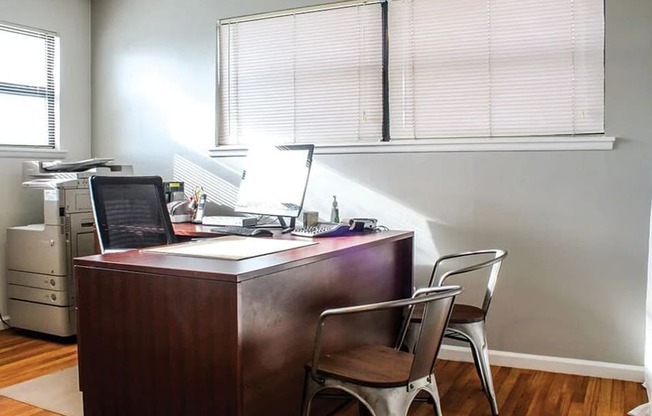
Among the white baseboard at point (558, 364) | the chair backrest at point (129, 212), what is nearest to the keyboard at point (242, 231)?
the chair backrest at point (129, 212)

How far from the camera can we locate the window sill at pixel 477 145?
3.03 metres

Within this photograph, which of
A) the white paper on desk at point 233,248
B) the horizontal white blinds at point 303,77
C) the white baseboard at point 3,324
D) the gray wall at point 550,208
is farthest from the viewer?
the white baseboard at point 3,324

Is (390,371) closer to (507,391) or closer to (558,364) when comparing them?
(507,391)

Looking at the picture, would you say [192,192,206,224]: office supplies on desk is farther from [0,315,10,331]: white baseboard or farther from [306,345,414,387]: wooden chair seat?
[306,345,414,387]: wooden chair seat

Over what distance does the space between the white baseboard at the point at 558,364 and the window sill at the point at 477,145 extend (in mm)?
1135

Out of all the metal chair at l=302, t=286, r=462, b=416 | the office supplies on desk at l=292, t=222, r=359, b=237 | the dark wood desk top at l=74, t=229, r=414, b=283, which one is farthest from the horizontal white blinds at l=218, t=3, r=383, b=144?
the metal chair at l=302, t=286, r=462, b=416

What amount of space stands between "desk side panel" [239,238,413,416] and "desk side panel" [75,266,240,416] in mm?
70

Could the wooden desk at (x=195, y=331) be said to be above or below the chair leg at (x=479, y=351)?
above

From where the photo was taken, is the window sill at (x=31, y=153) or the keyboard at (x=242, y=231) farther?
the window sill at (x=31, y=153)

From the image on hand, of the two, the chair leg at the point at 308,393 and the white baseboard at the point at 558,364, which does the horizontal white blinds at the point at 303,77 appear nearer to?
the white baseboard at the point at 558,364

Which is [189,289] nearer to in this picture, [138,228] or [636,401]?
[138,228]

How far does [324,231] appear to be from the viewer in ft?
9.24

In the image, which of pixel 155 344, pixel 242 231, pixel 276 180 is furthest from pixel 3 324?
pixel 155 344

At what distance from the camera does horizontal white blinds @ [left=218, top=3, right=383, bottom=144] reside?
11.8ft
